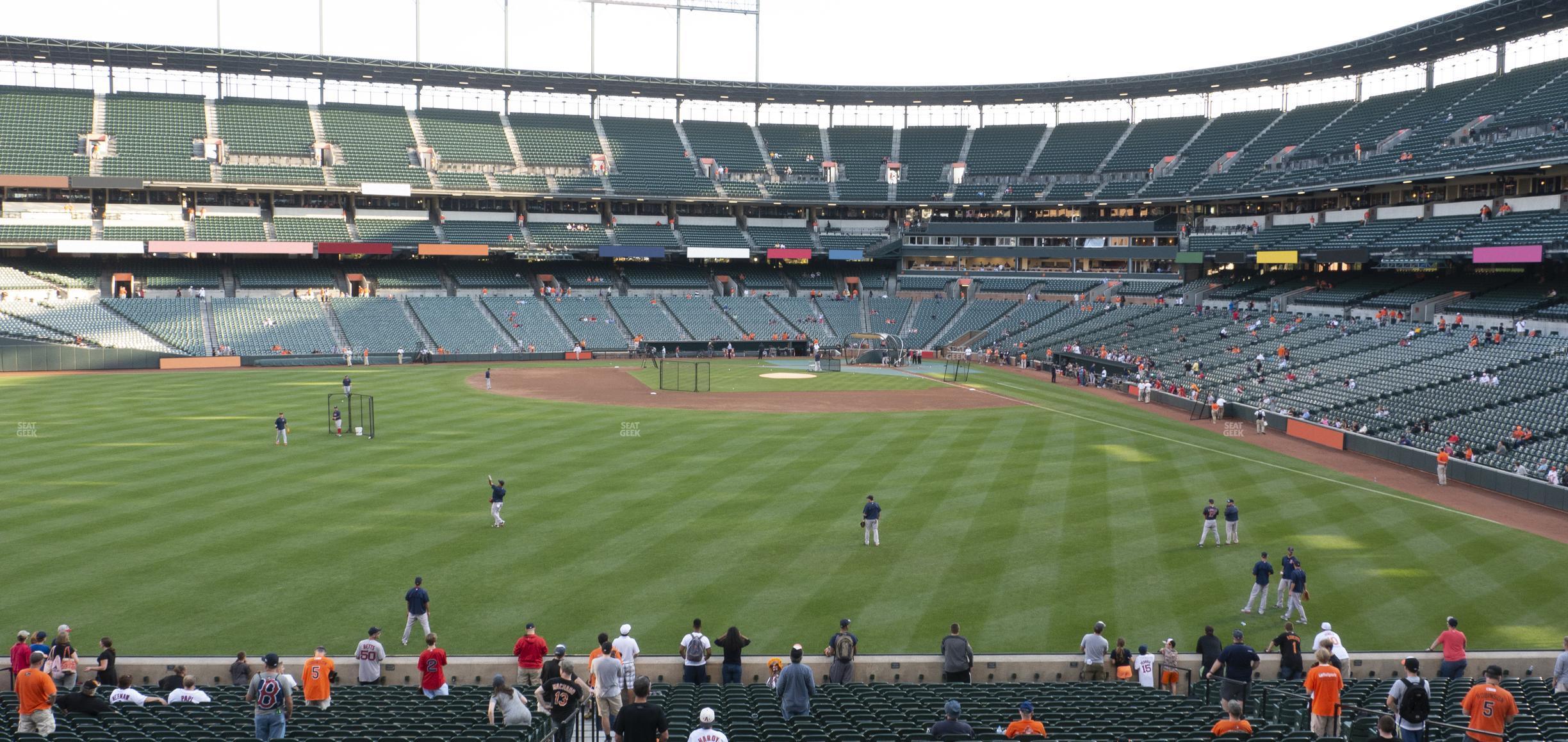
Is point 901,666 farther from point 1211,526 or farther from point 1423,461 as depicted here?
point 1423,461

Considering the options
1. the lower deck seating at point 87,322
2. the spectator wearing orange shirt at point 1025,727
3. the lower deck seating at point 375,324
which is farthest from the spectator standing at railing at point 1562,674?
the lower deck seating at point 87,322

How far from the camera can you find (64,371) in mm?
64375

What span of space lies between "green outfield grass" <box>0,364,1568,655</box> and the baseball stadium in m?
0.19

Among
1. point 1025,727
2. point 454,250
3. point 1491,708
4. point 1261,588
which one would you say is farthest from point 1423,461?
point 454,250

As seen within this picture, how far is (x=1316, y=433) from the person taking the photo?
142 ft

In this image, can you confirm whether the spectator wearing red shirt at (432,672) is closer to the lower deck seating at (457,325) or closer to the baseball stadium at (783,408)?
the baseball stadium at (783,408)

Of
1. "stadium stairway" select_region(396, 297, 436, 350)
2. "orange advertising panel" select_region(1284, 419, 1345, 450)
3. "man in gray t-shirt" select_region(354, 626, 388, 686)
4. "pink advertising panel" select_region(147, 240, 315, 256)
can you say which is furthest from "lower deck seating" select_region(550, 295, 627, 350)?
"man in gray t-shirt" select_region(354, 626, 388, 686)

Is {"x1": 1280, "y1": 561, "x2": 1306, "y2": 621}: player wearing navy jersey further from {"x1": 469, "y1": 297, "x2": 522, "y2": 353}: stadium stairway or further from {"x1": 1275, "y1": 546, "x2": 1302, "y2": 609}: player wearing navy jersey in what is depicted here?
{"x1": 469, "y1": 297, "x2": 522, "y2": 353}: stadium stairway

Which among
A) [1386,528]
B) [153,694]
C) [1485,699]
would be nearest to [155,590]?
[153,694]

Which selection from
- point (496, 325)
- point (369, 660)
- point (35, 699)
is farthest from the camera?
point (496, 325)

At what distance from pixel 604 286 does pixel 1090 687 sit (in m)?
81.8

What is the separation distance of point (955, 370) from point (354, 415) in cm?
4239

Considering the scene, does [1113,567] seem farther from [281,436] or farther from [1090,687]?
[281,436]

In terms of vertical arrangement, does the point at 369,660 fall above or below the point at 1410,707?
below
